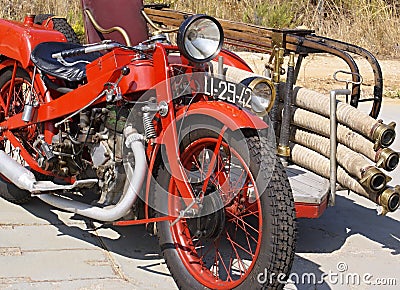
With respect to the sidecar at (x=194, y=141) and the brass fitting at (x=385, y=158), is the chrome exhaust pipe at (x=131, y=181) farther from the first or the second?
the brass fitting at (x=385, y=158)

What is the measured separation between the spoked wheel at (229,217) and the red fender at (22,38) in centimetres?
126

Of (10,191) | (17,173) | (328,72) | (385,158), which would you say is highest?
(385,158)

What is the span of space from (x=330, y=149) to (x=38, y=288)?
5.44 feet

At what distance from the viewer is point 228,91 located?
3.40 meters

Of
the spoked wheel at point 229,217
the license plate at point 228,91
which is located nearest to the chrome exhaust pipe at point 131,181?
the spoked wheel at point 229,217

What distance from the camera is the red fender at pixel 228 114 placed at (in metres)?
3.32

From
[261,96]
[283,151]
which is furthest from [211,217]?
[283,151]

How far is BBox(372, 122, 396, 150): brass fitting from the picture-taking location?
381 cm

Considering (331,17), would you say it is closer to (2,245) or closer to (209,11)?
(209,11)

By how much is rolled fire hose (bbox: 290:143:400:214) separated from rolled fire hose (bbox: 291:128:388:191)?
0.03 m

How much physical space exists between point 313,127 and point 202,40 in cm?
102

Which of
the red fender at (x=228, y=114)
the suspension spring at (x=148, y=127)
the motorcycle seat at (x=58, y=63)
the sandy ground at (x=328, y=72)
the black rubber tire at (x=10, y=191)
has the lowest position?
the sandy ground at (x=328, y=72)

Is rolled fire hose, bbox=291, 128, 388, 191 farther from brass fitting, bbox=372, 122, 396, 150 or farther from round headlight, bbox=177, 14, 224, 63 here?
round headlight, bbox=177, 14, 224, 63

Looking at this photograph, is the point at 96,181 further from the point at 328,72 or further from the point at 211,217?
the point at 328,72
